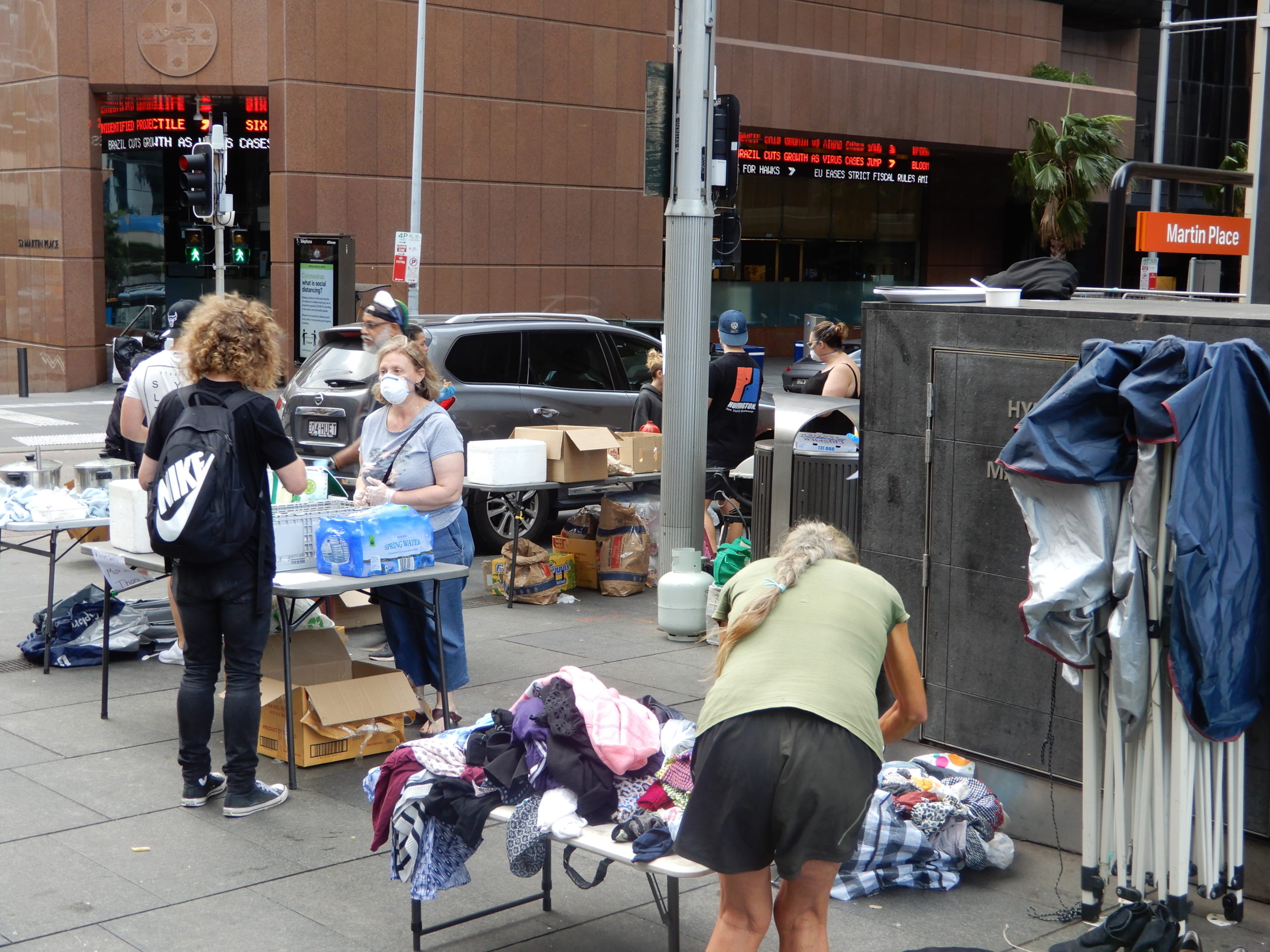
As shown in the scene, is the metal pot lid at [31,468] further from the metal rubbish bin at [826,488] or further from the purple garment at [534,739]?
the purple garment at [534,739]

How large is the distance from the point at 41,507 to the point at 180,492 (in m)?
2.48

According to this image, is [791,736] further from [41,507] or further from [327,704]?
[41,507]

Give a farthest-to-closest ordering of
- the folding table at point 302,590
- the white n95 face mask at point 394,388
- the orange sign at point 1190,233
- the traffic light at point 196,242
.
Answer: the traffic light at point 196,242 → the orange sign at point 1190,233 → the white n95 face mask at point 394,388 → the folding table at point 302,590

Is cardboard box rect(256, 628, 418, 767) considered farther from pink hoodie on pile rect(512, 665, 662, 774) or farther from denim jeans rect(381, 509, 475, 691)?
pink hoodie on pile rect(512, 665, 662, 774)

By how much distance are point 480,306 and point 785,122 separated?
28.2ft

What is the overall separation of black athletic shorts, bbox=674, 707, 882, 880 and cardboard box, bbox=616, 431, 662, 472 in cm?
653

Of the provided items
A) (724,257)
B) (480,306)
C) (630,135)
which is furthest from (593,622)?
(630,135)

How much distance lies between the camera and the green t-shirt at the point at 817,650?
3.38 m

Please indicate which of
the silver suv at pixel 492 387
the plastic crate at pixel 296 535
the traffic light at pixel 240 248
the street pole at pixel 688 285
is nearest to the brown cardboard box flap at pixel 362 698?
the plastic crate at pixel 296 535

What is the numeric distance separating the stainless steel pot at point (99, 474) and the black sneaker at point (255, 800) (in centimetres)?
308

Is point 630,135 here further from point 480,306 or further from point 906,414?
point 906,414

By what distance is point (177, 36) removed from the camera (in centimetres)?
2203

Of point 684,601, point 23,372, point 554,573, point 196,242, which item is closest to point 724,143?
point 684,601

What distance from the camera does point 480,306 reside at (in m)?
23.7
